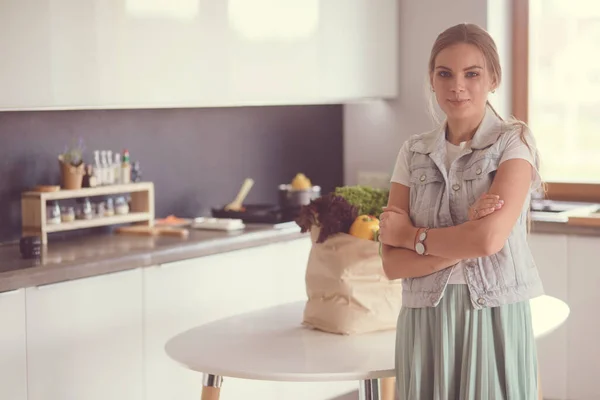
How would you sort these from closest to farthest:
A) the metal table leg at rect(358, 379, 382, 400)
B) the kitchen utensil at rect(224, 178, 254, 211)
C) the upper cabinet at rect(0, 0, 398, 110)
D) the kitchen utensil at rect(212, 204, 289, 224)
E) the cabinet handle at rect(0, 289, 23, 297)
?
the metal table leg at rect(358, 379, 382, 400) < the cabinet handle at rect(0, 289, 23, 297) < the upper cabinet at rect(0, 0, 398, 110) < the kitchen utensil at rect(212, 204, 289, 224) < the kitchen utensil at rect(224, 178, 254, 211)

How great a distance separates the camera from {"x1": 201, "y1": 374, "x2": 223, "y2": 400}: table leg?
2.52m

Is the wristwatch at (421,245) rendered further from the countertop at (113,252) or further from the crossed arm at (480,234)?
the countertop at (113,252)

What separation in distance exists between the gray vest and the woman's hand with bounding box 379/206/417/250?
0.11 feet

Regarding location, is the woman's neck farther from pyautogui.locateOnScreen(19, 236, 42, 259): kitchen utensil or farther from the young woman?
pyautogui.locateOnScreen(19, 236, 42, 259): kitchen utensil

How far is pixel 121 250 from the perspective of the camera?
11.4 feet

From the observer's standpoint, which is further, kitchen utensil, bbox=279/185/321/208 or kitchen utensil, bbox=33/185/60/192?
kitchen utensil, bbox=279/185/321/208

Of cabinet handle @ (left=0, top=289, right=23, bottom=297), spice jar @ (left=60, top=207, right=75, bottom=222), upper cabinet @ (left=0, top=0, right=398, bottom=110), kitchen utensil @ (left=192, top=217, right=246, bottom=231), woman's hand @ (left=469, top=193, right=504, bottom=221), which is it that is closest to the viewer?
woman's hand @ (left=469, top=193, right=504, bottom=221)

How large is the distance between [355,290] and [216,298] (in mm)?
1290

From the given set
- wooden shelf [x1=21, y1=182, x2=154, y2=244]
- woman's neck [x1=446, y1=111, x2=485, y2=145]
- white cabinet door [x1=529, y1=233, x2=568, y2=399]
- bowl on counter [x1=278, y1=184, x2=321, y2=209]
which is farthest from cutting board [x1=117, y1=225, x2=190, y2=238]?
woman's neck [x1=446, y1=111, x2=485, y2=145]

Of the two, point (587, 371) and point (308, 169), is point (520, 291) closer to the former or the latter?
point (587, 371)

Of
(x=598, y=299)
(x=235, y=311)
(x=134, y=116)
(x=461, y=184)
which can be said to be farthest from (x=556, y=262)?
(x=461, y=184)

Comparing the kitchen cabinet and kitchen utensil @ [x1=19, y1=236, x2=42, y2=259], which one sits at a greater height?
kitchen utensil @ [x1=19, y1=236, x2=42, y2=259]

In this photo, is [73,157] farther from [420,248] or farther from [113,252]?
[420,248]

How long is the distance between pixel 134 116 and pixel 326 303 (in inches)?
71.4
